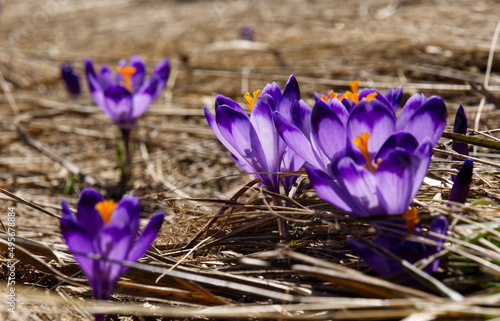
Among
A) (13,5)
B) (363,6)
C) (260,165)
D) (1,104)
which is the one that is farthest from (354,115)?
(13,5)

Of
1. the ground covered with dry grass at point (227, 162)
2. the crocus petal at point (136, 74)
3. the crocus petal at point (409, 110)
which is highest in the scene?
the crocus petal at point (409, 110)

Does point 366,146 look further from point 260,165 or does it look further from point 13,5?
point 13,5

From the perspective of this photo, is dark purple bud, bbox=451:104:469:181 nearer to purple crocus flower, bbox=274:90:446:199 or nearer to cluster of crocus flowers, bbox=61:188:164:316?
purple crocus flower, bbox=274:90:446:199

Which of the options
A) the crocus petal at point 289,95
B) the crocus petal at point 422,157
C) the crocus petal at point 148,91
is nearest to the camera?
the crocus petal at point 422,157

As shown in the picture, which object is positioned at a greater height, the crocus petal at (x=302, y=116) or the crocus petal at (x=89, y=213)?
the crocus petal at (x=302, y=116)

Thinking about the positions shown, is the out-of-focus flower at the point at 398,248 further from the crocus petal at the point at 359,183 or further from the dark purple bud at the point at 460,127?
the dark purple bud at the point at 460,127

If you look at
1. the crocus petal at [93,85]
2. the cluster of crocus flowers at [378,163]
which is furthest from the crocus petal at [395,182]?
the crocus petal at [93,85]
